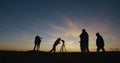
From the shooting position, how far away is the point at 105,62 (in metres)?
9.85

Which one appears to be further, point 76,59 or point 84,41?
point 84,41

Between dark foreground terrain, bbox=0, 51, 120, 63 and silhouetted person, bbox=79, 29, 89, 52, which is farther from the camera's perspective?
silhouetted person, bbox=79, 29, 89, 52

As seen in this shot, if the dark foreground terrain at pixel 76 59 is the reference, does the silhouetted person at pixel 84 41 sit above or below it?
above

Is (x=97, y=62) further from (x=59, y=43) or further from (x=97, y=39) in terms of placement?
(x=59, y=43)

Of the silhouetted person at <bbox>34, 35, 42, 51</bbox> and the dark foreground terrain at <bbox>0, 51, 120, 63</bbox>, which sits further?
the silhouetted person at <bbox>34, 35, 42, 51</bbox>

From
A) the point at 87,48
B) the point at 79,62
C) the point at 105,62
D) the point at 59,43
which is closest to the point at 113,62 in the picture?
the point at 105,62

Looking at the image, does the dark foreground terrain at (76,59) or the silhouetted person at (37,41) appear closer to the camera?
the dark foreground terrain at (76,59)

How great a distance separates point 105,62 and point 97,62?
51cm

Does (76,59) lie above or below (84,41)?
below

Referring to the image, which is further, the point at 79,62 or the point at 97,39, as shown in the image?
the point at 97,39

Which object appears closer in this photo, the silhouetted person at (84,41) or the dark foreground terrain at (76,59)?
the dark foreground terrain at (76,59)

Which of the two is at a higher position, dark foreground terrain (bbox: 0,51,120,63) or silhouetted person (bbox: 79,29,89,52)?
silhouetted person (bbox: 79,29,89,52)

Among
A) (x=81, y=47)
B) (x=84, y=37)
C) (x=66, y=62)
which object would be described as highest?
(x=84, y=37)

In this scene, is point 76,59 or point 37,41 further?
point 37,41
